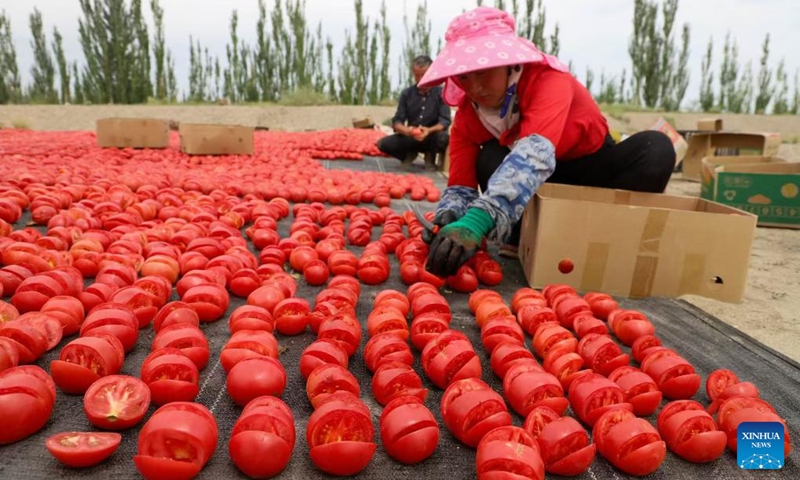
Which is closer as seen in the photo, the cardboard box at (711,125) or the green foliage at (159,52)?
the cardboard box at (711,125)

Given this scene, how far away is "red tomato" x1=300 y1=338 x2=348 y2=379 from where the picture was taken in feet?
4.99

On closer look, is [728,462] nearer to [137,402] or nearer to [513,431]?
[513,431]

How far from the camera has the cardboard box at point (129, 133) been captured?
6730 mm

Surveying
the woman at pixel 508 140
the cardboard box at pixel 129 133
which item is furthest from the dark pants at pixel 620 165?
the cardboard box at pixel 129 133

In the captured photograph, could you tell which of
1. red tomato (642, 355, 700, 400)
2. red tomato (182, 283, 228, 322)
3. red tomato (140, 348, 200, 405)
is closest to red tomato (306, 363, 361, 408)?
red tomato (140, 348, 200, 405)

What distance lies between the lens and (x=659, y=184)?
A: 2977 millimetres

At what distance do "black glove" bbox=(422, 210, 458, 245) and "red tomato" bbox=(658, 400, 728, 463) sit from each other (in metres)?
1.43

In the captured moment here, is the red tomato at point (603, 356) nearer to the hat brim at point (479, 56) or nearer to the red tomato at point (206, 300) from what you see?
the hat brim at point (479, 56)

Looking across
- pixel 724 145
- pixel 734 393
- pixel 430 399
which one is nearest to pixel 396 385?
pixel 430 399

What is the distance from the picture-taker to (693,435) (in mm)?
1306

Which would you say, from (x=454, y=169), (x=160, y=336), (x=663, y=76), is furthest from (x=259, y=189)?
(x=663, y=76)

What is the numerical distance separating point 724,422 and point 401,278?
4.88 ft

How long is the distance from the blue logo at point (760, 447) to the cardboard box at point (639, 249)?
1.19m

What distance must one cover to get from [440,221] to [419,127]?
477 cm
